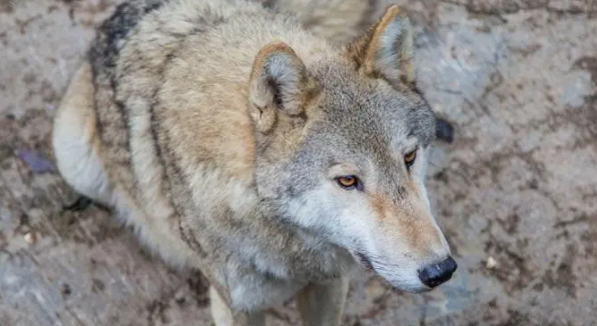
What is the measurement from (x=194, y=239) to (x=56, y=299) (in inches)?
48.2

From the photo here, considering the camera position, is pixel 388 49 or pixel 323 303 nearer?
pixel 388 49

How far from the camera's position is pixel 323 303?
13.9ft

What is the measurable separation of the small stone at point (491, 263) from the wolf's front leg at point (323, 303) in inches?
37.1

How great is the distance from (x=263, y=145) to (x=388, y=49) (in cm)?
60

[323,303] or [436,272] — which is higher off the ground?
[436,272]

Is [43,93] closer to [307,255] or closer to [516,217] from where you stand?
[307,255]

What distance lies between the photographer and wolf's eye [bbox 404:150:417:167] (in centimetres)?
321

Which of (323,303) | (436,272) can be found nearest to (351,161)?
(436,272)

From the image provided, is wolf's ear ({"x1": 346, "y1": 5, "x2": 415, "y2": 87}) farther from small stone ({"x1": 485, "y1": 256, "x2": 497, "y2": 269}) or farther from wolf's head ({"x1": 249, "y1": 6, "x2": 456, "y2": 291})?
small stone ({"x1": 485, "y1": 256, "x2": 497, "y2": 269})

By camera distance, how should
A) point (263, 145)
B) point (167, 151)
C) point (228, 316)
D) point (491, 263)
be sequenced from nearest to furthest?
point (263, 145)
point (167, 151)
point (228, 316)
point (491, 263)

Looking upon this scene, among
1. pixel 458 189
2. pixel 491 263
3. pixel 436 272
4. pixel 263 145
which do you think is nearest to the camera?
pixel 436 272

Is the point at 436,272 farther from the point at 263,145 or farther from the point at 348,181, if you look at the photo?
the point at 263,145

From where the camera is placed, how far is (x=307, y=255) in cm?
351

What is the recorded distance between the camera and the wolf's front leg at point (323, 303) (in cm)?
416
